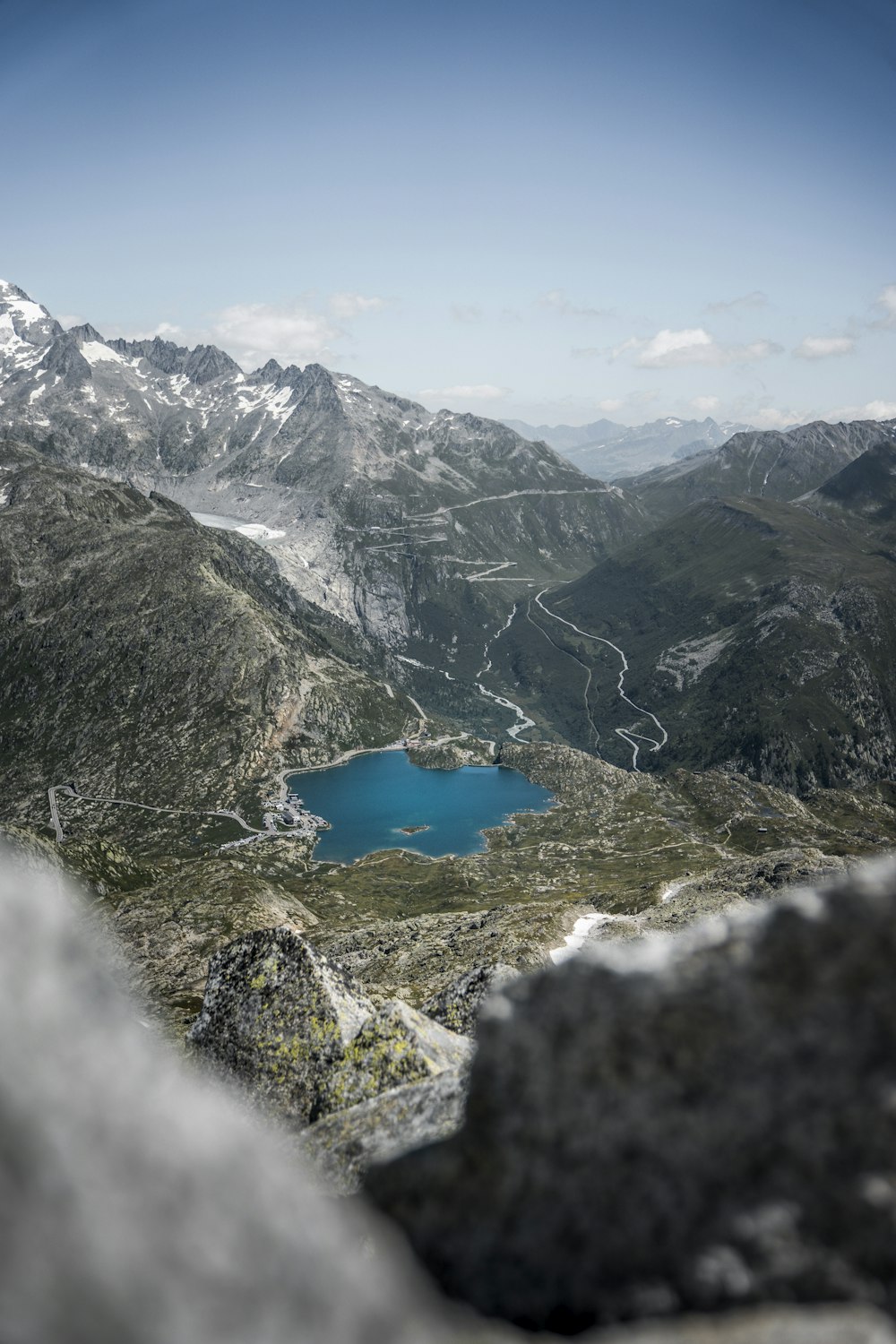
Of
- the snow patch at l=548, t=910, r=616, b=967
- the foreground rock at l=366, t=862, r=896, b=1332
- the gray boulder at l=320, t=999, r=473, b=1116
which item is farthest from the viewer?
the snow patch at l=548, t=910, r=616, b=967

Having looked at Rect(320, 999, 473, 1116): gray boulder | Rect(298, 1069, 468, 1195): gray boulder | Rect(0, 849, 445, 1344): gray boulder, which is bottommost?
Rect(320, 999, 473, 1116): gray boulder

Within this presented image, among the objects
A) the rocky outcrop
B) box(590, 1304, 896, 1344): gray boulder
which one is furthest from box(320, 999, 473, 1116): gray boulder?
box(590, 1304, 896, 1344): gray boulder

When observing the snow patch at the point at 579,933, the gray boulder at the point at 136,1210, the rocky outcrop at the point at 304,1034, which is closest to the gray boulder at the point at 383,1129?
the rocky outcrop at the point at 304,1034

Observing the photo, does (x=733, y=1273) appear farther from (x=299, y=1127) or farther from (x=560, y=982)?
(x=299, y=1127)

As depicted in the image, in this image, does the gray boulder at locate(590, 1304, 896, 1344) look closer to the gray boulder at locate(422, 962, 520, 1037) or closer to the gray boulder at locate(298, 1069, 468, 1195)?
the gray boulder at locate(298, 1069, 468, 1195)

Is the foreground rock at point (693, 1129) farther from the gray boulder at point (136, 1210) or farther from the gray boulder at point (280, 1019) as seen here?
the gray boulder at point (280, 1019)

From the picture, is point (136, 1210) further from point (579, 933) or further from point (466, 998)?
point (579, 933)
